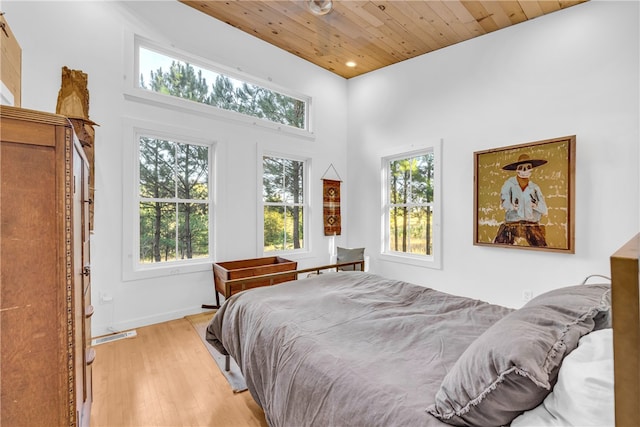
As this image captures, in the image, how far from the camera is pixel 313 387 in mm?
1162

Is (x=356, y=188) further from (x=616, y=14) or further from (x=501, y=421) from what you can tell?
(x=501, y=421)

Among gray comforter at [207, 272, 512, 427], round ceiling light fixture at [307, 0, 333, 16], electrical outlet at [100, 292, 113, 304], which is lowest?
electrical outlet at [100, 292, 113, 304]

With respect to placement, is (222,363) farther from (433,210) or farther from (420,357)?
(433,210)

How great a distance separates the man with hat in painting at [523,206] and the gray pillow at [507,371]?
2318mm

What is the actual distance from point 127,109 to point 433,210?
364cm

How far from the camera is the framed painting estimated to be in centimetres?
283

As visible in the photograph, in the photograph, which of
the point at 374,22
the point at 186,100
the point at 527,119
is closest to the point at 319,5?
the point at 374,22

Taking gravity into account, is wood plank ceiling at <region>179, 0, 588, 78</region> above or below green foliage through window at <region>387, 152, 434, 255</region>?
above

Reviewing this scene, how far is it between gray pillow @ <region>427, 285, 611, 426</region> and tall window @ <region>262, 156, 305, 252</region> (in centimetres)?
335

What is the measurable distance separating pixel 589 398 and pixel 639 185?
110 inches

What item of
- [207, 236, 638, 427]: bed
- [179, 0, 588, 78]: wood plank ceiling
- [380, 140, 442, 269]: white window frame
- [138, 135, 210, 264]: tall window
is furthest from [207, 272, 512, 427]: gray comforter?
[179, 0, 588, 78]: wood plank ceiling

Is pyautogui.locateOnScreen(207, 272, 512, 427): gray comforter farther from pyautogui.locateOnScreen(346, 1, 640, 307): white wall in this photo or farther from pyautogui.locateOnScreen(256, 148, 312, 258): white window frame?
pyautogui.locateOnScreen(256, 148, 312, 258): white window frame

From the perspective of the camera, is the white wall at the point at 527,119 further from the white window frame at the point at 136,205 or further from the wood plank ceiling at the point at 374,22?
the white window frame at the point at 136,205

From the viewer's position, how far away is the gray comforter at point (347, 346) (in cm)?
103
